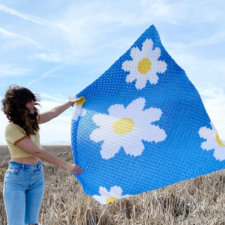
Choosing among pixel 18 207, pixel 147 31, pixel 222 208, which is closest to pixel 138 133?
pixel 147 31

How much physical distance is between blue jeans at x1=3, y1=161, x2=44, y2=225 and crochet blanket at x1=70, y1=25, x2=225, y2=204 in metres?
0.38

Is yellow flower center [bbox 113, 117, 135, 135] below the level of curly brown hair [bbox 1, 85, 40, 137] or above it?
below

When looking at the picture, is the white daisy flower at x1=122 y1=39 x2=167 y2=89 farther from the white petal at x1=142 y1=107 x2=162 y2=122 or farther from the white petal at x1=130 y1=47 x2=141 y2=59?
the white petal at x1=142 y1=107 x2=162 y2=122

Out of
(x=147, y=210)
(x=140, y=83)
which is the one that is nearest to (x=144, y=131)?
(x=140, y=83)

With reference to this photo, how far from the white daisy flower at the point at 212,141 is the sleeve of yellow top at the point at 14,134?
1446mm

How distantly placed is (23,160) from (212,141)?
1.55 m

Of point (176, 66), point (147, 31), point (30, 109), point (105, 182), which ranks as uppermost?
point (147, 31)

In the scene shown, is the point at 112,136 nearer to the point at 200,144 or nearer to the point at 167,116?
the point at 167,116

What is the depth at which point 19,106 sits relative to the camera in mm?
2189

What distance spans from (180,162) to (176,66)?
2.60ft

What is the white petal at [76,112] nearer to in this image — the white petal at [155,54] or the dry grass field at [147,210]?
the white petal at [155,54]

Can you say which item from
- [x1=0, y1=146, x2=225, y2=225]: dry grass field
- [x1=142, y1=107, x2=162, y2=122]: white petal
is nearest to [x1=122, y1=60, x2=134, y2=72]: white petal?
[x1=142, y1=107, x2=162, y2=122]: white petal

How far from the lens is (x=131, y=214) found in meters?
3.04

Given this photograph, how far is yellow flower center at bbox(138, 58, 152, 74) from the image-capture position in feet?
7.52
